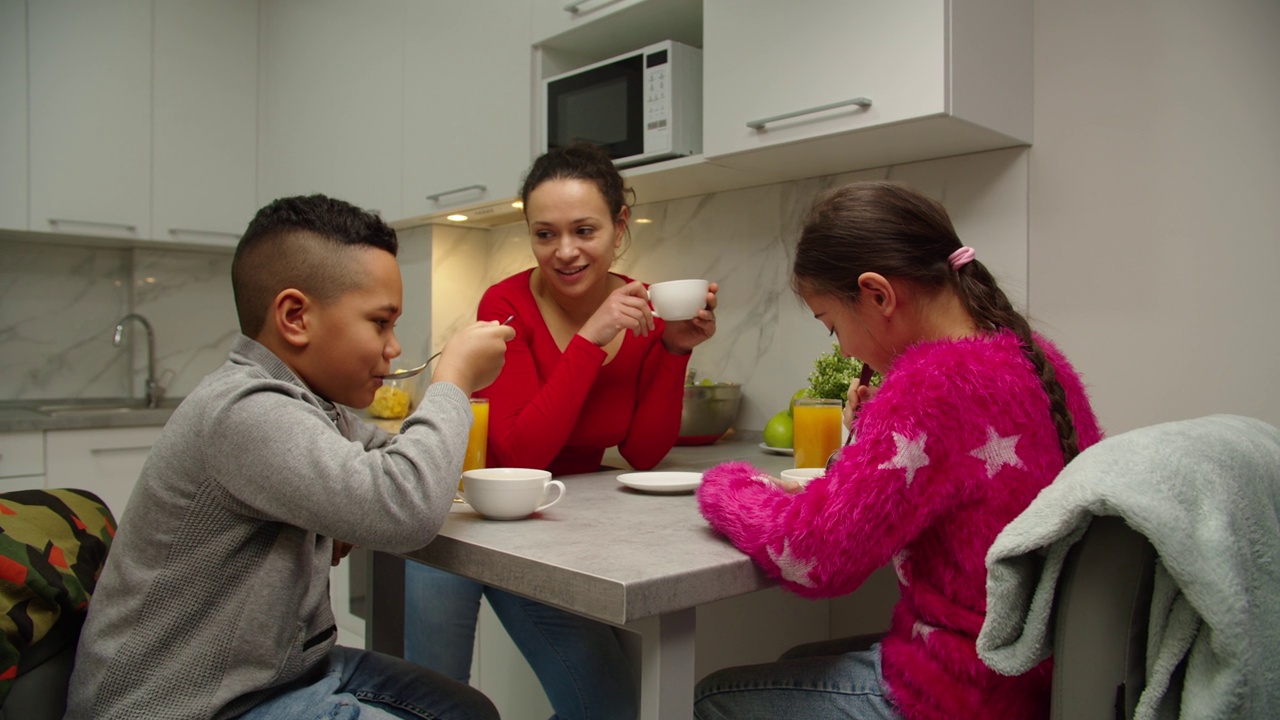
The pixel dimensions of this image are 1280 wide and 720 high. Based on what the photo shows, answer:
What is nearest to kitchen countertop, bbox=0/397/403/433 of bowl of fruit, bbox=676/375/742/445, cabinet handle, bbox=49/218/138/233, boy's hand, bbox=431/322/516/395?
cabinet handle, bbox=49/218/138/233

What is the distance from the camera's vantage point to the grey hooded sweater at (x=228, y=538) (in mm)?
876

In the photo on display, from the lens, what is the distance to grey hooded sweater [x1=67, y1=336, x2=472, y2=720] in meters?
0.88

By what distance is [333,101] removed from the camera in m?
2.96

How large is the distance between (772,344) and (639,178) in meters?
0.51

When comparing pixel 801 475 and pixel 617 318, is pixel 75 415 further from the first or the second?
pixel 801 475

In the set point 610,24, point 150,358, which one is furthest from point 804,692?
point 150,358

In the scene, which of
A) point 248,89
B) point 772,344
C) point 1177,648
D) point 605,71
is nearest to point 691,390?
point 772,344

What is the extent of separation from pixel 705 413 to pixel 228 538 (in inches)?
51.1

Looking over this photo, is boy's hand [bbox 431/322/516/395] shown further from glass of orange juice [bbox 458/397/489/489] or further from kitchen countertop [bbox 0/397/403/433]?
kitchen countertop [bbox 0/397/403/433]

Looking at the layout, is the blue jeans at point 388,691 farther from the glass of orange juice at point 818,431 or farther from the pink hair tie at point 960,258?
the pink hair tie at point 960,258

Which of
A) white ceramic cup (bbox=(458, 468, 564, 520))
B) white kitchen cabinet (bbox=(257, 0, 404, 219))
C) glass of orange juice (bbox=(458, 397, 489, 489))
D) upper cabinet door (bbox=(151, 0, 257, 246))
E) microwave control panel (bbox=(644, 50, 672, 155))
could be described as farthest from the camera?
upper cabinet door (bbox=(151, 0, 257, 246))

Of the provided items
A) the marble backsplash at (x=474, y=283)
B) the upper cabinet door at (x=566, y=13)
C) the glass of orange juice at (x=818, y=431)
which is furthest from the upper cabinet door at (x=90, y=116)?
the glass of orange juice at (x=818, y=431)

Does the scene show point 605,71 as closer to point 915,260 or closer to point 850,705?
point 915,260

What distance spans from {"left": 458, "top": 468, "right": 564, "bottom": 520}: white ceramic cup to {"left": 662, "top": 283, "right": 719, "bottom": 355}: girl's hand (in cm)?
52
